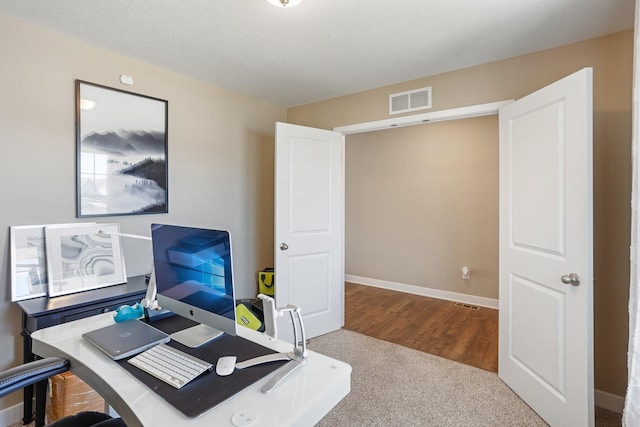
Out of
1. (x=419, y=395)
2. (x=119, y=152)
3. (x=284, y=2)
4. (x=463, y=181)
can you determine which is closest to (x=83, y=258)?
(x=119, y=152)

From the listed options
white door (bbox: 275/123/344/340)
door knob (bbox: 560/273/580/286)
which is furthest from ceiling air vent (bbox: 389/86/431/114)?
door knob (bbox: 560/273/580/286)

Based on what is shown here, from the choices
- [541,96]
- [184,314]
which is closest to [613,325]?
[541,96]

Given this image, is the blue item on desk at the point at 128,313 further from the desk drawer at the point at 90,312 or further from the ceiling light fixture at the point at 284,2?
the ceiling light fixture at the point at 284,2

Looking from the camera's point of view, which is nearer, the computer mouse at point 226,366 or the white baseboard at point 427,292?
the computer mouse at point 226,366

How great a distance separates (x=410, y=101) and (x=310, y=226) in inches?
57.7

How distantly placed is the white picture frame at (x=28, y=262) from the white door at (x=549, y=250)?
305 centimetres

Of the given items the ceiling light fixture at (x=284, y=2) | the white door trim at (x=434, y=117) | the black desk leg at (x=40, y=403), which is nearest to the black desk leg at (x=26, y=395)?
the black desk leg at (x=40, y=403)

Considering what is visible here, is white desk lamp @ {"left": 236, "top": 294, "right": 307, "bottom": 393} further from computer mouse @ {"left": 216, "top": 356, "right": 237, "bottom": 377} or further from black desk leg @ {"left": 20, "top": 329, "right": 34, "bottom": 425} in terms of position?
black desk leg @ {"left": 20, "top": 329, "right": 34, "bottom": 425}

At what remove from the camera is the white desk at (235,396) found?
0.85 meters

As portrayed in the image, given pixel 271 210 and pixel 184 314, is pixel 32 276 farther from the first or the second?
pixel 271 210

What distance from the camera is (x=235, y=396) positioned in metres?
0.94

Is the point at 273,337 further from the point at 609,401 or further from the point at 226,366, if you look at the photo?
the point at 609,401

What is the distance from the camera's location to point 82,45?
7.23ft

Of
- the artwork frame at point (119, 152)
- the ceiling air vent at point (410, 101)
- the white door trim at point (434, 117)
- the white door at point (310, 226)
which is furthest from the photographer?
the white door at point (310, 226)
